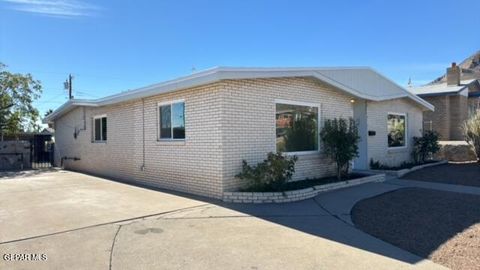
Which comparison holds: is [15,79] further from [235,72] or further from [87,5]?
[235,72]

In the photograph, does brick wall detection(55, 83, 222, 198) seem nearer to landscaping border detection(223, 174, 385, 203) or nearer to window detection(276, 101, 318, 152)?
landscaping border detection(223, 174, 385, 203)

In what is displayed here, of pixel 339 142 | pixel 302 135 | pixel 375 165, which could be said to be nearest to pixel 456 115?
pixel 375 165

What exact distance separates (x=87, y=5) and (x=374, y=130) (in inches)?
443

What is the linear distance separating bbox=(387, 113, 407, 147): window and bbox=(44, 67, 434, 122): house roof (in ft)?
3.07

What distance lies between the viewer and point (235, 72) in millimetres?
8273

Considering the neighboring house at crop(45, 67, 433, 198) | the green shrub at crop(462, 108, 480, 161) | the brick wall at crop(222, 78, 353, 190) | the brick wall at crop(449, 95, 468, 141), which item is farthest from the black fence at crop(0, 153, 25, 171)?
the brick wall at crop(449, 95, 468, 141)

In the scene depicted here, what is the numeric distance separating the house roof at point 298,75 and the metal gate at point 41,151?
4834 millimetres

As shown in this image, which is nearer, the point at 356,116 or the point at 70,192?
the point at 70,192

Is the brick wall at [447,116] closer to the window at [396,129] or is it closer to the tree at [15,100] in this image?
the window at [396,129]

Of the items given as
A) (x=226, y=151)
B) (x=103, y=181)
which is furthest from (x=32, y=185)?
(x=226, y=151)

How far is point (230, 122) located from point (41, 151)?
61.4ft

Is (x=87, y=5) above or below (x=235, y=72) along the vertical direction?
above

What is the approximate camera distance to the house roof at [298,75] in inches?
332

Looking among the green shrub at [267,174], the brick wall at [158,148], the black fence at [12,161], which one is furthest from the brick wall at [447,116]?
the black fence at [12,161]
